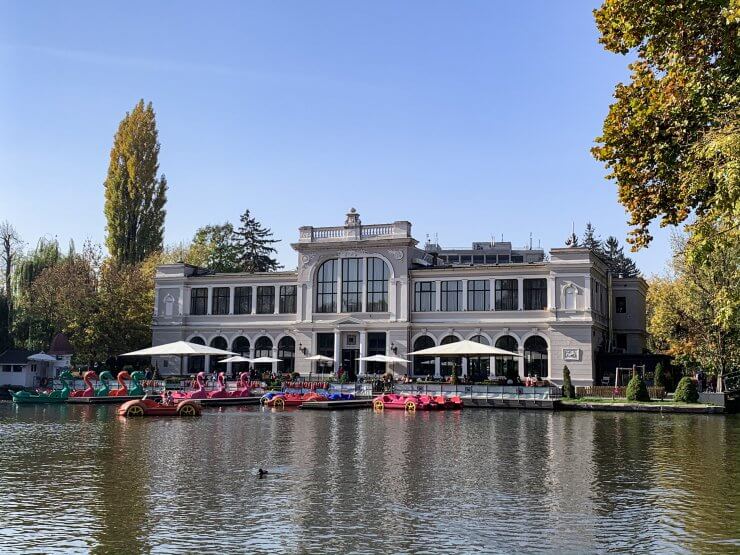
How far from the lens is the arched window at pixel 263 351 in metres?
65.4

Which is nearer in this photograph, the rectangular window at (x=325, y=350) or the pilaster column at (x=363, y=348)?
the pilaster column at (x=363, y=348)

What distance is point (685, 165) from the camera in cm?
1981

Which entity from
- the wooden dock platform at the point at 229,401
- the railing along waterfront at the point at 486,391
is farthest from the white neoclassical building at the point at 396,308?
the wooden dock platform at the point at 229,401

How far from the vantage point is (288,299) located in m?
65.9

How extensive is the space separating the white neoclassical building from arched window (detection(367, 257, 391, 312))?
0.08 metres

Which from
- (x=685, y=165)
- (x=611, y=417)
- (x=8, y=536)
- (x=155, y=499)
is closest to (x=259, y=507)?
(x=155, y=499)

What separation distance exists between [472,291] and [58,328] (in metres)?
33.3

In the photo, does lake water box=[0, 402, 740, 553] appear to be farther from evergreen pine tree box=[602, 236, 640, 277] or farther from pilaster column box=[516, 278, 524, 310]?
evergreen pine tree box=[602, 236, 640, 277]

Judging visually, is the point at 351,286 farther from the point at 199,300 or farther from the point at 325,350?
the point at 199,300

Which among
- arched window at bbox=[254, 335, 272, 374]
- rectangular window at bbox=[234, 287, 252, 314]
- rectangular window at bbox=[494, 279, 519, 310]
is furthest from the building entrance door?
rectangular window at bbox=[494, 279, 519, 310]

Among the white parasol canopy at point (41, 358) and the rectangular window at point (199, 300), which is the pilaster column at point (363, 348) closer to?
the rectangular window at point (199, 300)

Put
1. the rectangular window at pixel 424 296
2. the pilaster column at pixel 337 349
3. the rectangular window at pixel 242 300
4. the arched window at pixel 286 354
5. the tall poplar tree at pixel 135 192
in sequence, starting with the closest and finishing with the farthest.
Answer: the rectangular window at pixel 424 296 < the pilaster column at pixel 337 349 < the arched window at pixel 286 354 < the rectangular window at pixel 242 300 < the tall poplar tree at pixel 135 192

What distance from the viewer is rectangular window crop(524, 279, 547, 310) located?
5797cm

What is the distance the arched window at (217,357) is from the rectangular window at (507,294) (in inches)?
897
